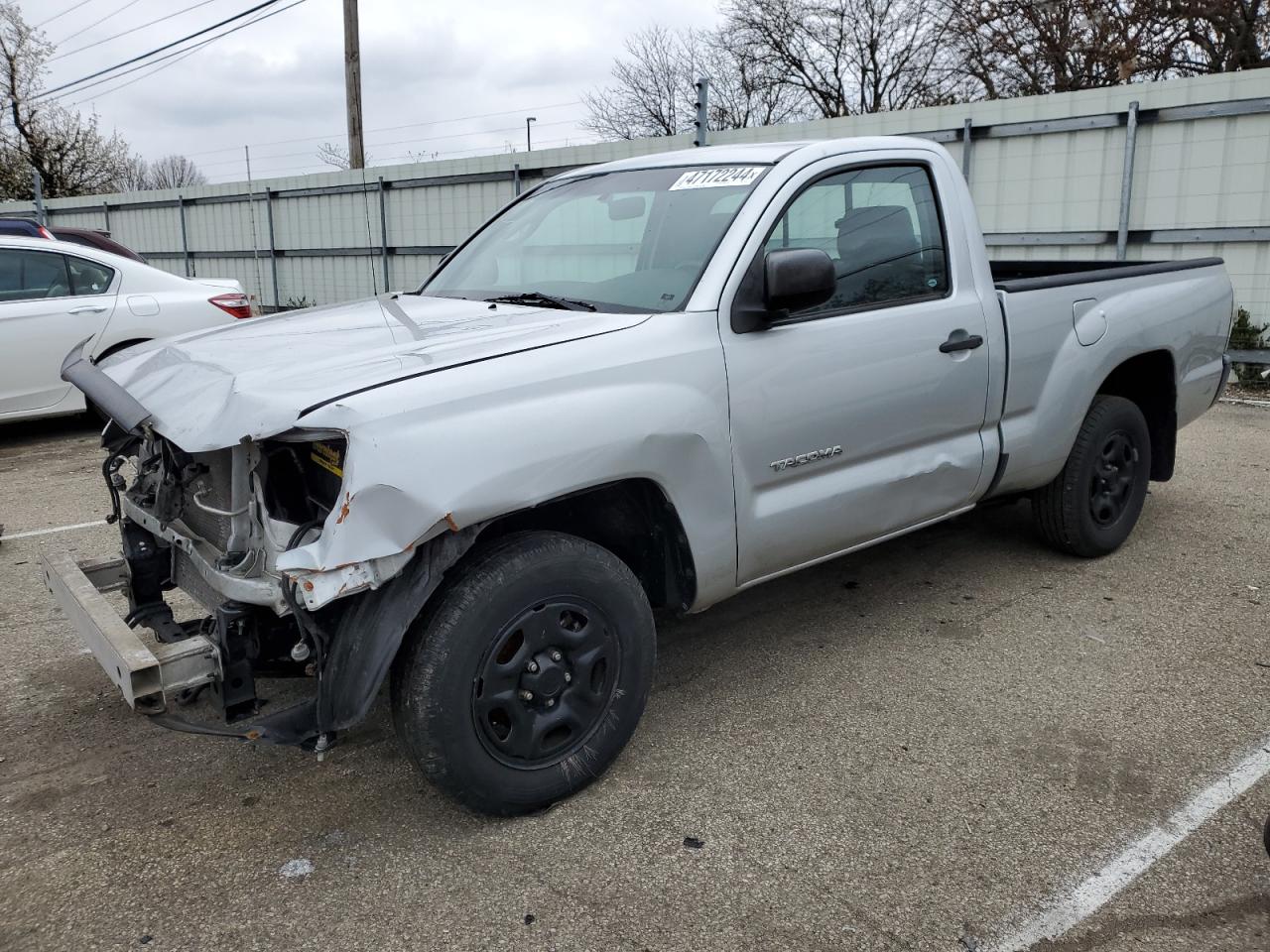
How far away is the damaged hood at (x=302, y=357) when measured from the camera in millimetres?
2551

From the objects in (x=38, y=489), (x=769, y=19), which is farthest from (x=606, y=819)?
(x=769, y=19)

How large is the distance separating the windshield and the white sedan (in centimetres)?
472

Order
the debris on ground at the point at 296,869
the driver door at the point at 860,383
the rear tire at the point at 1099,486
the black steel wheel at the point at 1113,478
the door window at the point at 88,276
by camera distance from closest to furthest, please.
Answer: the debris on ground at the point at 296,869, the driver door at the point at 860,383, the rear tire at the point at 1099,486, the black steel wheel at the point at 1113,478, the door window at the point at 88,276

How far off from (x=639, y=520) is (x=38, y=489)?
17.5 feet

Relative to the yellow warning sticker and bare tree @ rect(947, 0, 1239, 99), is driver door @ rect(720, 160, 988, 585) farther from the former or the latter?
bare tree @ rect(947, 0, 1239, 99)

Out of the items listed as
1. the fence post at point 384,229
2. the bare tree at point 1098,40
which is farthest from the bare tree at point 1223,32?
the fence post at point 384,229

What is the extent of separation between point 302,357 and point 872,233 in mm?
2099

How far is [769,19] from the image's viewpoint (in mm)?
30578

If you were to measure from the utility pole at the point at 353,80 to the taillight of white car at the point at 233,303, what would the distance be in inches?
394

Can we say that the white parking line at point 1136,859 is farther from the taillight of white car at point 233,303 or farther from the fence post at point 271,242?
the fence post at point 271,242

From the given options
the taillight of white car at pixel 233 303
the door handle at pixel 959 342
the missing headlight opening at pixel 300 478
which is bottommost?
the missing headlight opening at pixel 300 478

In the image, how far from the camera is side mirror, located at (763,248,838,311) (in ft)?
10.2

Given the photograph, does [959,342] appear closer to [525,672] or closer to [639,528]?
[639,528]

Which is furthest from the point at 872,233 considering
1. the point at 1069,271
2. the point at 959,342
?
the point at 1069,271
